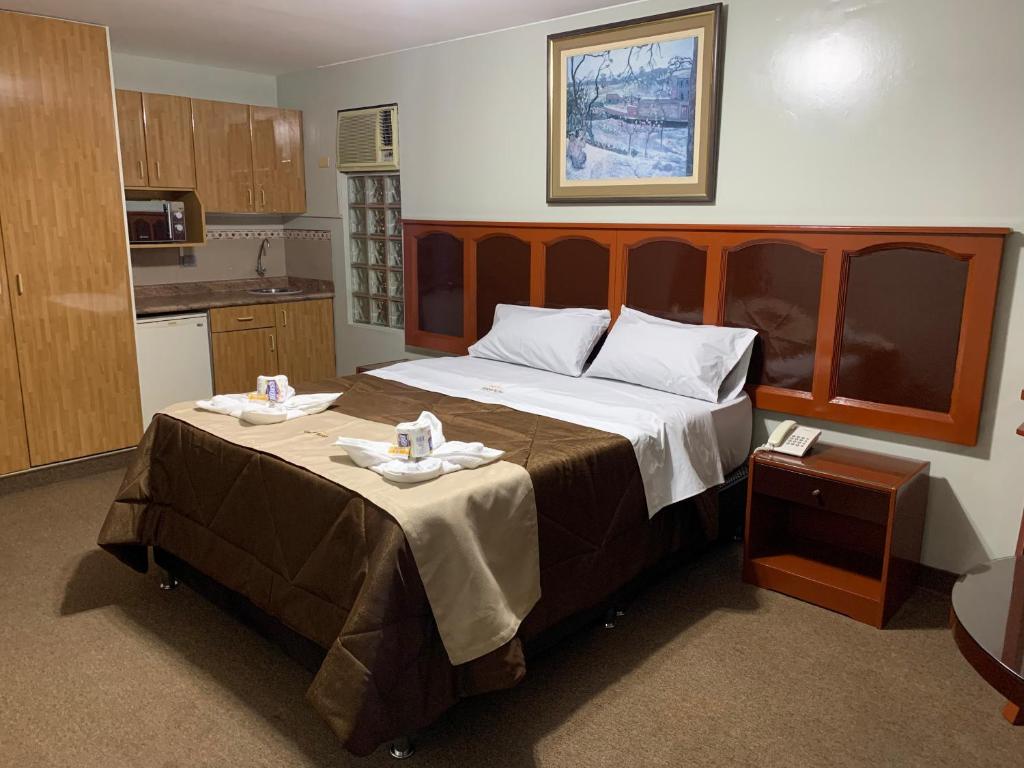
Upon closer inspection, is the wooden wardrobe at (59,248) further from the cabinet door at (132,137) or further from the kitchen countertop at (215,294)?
the cabinet door at (132,137)

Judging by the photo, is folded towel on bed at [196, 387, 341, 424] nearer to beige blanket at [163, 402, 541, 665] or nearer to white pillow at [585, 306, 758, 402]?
beige blanket at [163, 402, 541, 665]

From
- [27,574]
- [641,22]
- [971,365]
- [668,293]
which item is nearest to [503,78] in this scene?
[641,22]

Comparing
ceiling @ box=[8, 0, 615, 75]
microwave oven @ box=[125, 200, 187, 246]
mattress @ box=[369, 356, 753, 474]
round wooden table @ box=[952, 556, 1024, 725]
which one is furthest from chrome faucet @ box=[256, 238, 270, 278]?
round wooden table @ box=[952, 556, 1024, 725]

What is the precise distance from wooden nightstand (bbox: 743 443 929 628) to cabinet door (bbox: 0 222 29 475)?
3423 millimetres

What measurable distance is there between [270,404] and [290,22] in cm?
221

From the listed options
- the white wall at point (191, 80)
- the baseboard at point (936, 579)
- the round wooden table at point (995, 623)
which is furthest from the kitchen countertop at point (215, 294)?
the round wooden table at point (995, 623)

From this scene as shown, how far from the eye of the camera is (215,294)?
5141 mm

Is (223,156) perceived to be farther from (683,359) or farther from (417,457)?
(417,457)

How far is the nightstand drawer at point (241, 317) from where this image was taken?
15.5 feet

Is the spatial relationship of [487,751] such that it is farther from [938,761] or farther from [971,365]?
[971,365]

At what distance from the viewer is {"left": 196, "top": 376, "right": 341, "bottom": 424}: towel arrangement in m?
2.67

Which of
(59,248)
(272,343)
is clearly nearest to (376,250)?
(272,343)

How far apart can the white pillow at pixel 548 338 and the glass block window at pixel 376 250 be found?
117 cm

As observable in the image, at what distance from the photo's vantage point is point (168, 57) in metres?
4.82
